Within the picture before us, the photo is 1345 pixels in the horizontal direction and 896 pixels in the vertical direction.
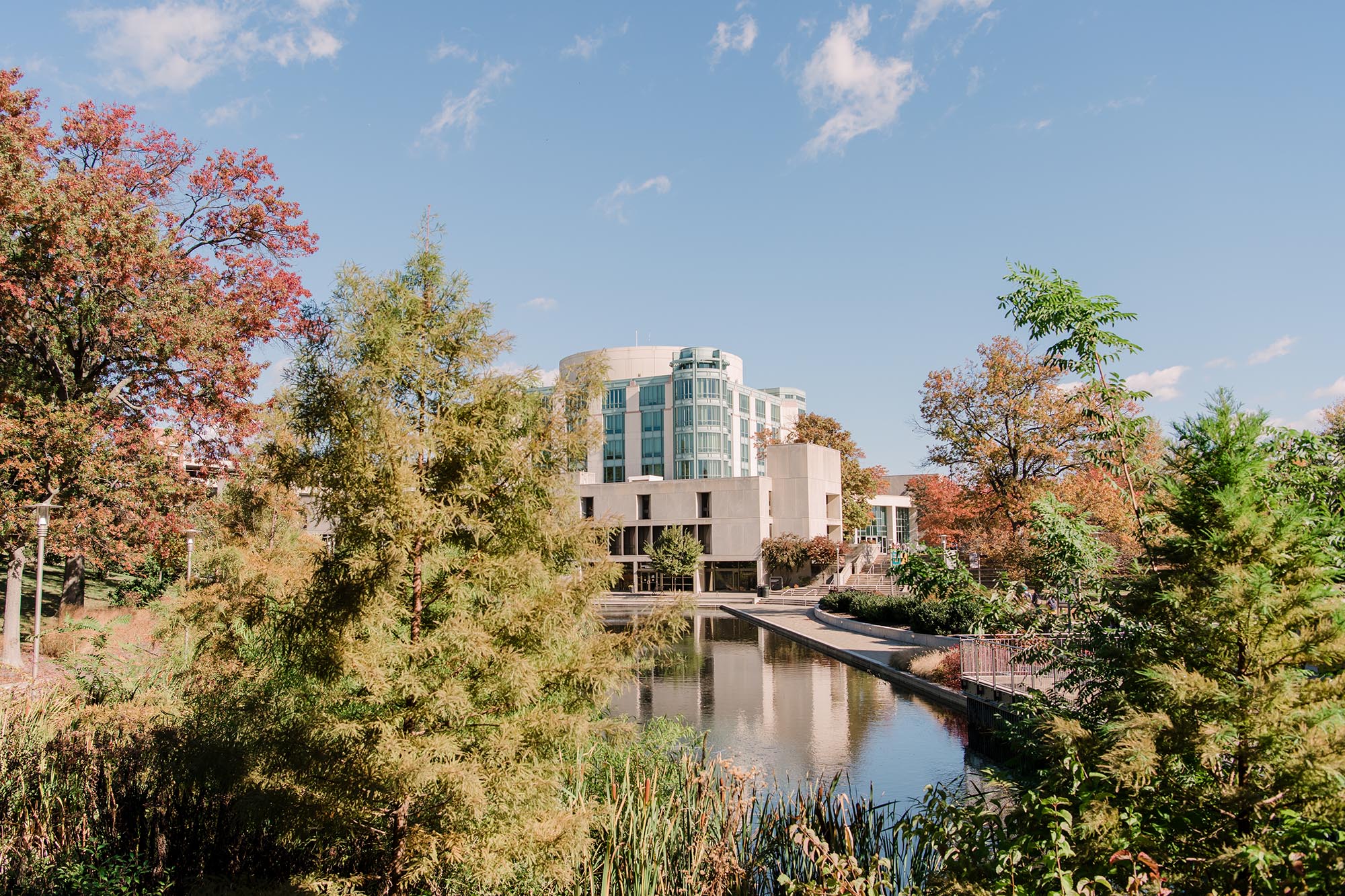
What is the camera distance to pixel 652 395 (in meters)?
77.6

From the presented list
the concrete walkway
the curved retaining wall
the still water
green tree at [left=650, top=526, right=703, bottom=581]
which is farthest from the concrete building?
the still water

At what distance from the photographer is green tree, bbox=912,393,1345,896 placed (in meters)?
3.58

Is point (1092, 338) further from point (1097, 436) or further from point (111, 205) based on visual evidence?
point (111, 205)

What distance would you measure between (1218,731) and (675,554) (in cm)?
5239

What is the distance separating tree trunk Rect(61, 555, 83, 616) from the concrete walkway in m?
22.5

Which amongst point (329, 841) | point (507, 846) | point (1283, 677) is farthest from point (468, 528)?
point (1283, 677)

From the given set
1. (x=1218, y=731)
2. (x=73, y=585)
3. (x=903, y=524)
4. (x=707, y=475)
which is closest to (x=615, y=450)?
(x=707, y=475)

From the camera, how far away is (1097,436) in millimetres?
5871

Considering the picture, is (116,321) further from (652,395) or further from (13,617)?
(652,395)

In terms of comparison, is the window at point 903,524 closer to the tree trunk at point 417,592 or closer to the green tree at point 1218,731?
the tree trunk at point 417,592

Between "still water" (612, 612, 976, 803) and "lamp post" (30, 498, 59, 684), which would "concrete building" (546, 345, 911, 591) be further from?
"lamp post" (30, 498, 59, 684)

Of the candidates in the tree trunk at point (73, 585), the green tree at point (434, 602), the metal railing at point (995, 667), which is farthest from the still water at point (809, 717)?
the tree trunk at point (73, 585)

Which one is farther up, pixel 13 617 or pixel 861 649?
pixel 13 617

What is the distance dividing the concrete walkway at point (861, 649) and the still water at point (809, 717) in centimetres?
35
